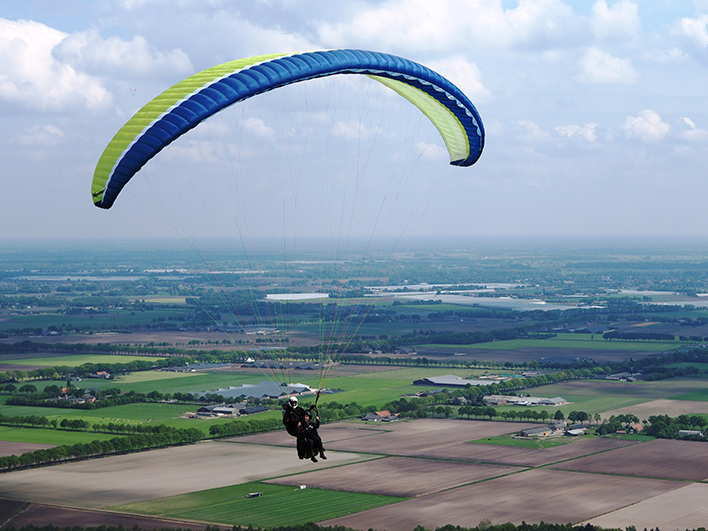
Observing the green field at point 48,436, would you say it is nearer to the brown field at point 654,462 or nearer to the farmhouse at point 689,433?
the brown field at point 654,462

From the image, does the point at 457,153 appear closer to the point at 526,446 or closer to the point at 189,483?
the point at 189,483

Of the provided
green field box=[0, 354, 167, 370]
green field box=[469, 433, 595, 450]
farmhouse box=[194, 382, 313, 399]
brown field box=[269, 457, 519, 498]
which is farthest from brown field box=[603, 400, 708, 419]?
green field box=[0, 354, 167, 370]

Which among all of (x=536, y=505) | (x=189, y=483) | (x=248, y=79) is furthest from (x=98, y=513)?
(x=248, y=79)

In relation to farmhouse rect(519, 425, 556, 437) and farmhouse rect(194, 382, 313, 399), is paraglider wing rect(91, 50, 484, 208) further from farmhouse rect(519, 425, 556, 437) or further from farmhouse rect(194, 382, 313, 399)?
farmhouse rect(194, 382, 313, 399)

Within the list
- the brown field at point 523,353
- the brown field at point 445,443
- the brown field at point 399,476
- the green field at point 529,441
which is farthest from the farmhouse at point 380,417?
the brown field at point 523,353

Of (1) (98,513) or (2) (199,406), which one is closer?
(1) (98,513)

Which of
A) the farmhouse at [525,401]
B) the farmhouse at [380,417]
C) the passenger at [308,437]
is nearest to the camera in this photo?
the passenger at [308,437]

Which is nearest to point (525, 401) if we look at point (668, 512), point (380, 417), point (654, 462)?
point (380, 417)
